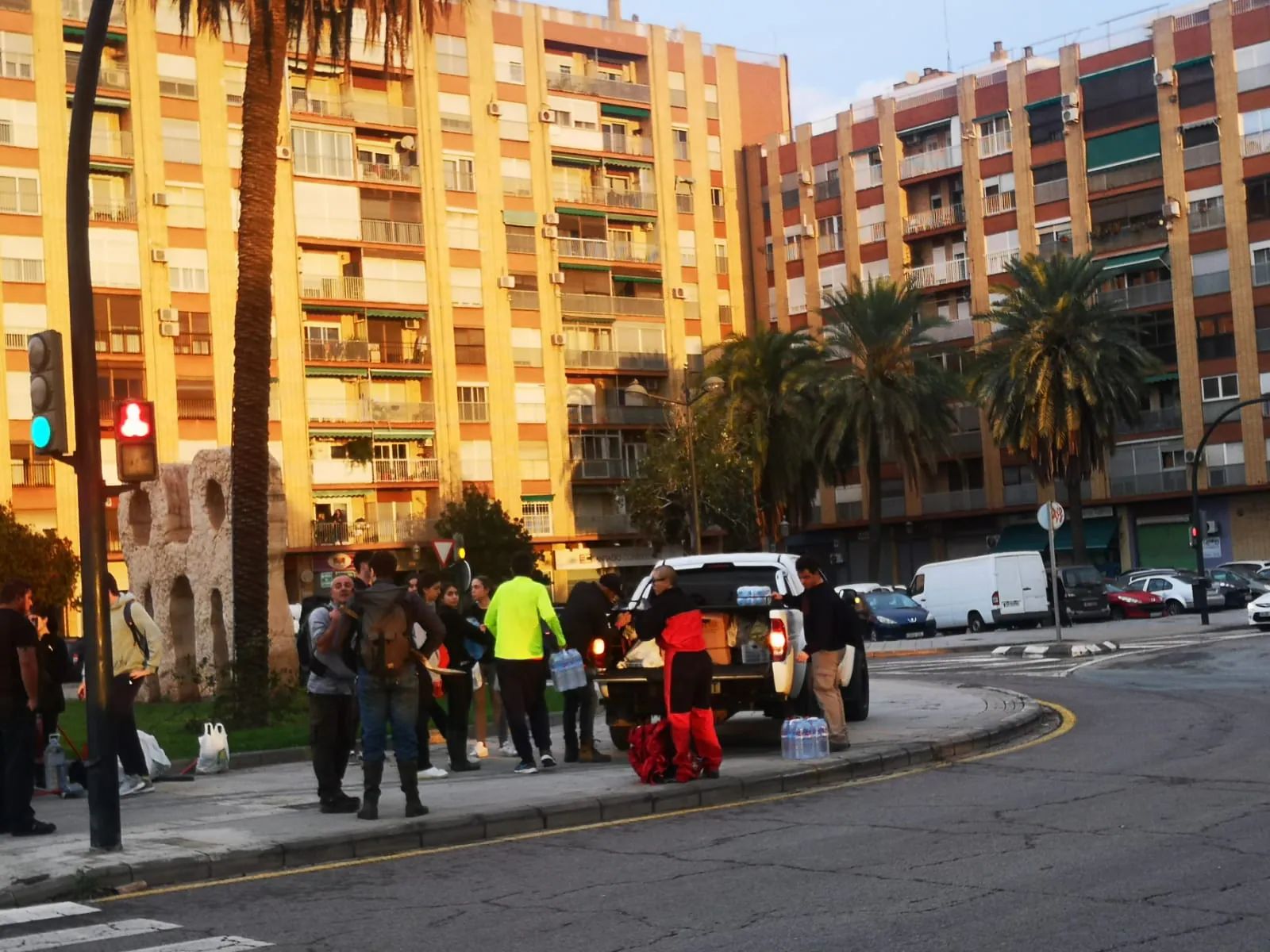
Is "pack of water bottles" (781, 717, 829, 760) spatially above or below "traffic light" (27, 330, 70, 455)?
below

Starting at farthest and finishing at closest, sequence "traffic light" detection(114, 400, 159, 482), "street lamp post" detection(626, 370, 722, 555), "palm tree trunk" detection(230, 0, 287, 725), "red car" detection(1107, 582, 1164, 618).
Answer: "street lamp post" detection(626, 370, 722, 555)
"red car" detection(1107, 582, 1164, 618)
"palm tree trunk" detection(230, 0, 287, 725)
"traffic light" detection(114, 400, 159, 482)

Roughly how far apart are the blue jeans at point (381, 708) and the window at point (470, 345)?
188 feet

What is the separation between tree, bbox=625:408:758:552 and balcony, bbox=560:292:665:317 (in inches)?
224

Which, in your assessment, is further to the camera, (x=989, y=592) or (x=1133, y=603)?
(x=1133, y=603)

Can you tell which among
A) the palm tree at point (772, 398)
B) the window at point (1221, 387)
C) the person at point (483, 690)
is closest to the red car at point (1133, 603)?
the palm tree at point (772, 398)

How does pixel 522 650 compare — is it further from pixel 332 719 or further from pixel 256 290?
pixel 256 290

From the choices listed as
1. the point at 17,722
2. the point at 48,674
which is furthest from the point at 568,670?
the point at 17,722

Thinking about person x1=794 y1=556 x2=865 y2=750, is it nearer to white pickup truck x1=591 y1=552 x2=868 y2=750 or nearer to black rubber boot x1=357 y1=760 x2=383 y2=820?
white pickup truck x1=591 y1=552 x2=868 y2=750

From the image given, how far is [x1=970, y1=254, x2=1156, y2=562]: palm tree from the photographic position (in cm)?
5756

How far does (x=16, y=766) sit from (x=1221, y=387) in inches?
2394

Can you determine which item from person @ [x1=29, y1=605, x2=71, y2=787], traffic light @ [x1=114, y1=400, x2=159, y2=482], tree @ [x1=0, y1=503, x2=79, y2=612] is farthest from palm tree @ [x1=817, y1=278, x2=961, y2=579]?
traffic light @ [x1=114, y1=400, x2=159, y2=482]

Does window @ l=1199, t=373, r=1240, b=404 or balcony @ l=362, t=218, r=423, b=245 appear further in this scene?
balcony @ l=362, t=218, r=423, b=245

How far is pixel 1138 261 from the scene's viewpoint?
2694 inches

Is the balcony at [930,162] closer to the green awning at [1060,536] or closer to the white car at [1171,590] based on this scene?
the green awning at [1060,536]
